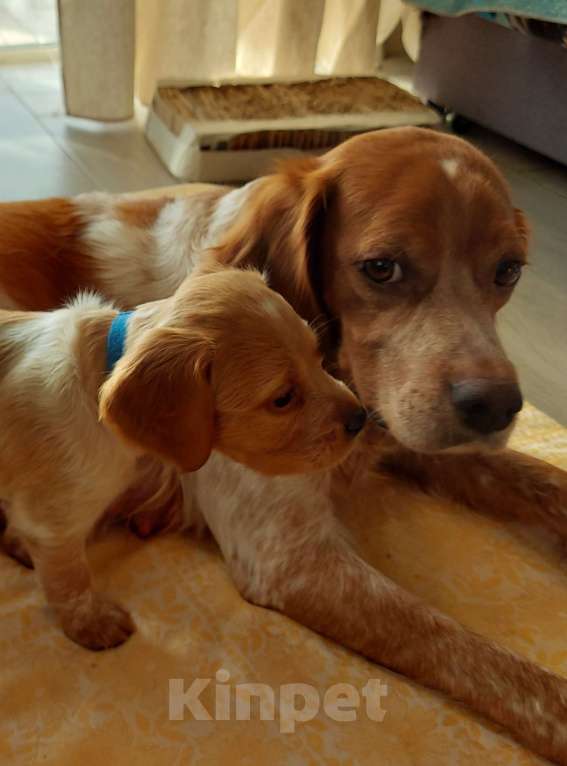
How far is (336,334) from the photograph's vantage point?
1.58 m

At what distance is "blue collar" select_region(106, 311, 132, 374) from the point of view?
49.8 inches

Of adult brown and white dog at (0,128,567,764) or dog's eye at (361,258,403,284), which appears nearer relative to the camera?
adult brown and white dog at (0,128,567,764)

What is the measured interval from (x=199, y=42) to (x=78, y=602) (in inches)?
117

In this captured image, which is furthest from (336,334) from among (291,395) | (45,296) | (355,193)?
(45,296)

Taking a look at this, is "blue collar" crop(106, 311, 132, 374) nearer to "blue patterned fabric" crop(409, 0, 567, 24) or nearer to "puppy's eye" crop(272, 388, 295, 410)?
"puppy's eye" crop(272, 388, 295, 410)

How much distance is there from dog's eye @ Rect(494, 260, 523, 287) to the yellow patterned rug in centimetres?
51

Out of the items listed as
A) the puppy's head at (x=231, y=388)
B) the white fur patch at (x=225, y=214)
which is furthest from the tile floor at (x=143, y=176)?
the puppy's head at (x=231, y=388)

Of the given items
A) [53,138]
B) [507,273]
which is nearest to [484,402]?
[507,273]

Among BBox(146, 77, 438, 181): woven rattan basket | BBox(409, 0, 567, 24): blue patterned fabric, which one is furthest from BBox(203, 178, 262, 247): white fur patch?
BBox(409, 0, 567, 24): blue patterned fabric

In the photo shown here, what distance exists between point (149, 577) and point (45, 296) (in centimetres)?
63

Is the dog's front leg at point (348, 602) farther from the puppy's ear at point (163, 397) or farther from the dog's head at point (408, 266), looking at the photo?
the puppy's ear at point (163, 397)

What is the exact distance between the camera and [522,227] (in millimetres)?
1680

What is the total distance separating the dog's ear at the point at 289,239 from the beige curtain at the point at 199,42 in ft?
6.83

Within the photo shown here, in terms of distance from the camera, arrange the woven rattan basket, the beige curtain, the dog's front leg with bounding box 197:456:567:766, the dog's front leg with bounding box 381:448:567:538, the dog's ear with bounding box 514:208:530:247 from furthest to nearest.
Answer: the beige curtain → the woven rattan basket → the dog's front leg with bounding box 381:448:567:538 → the dog's ear with bounding box 514:208:530:247 → the dog's front leg with bounding box 197:456:567:766
